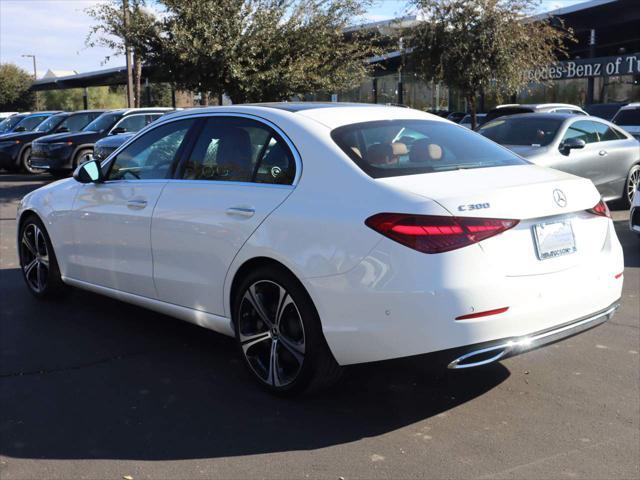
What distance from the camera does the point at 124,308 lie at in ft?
20.5

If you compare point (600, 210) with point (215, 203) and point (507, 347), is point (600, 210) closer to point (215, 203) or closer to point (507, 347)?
→ point (507, 347)

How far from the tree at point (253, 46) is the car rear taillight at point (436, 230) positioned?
11932 mm

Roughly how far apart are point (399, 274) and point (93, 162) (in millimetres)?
3081

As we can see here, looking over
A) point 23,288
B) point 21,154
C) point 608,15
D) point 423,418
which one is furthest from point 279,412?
point 608,15

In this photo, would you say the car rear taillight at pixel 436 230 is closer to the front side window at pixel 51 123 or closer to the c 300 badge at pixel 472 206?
the c 300 badge at pixel 472 206

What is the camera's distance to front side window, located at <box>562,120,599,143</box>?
34.3 ft

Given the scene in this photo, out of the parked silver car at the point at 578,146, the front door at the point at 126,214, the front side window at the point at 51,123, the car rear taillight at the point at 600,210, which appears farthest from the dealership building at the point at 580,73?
the car rear taillight at the point at 600,210

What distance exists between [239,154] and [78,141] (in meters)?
14.1

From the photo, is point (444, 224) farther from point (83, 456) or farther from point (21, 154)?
point (21, 154)

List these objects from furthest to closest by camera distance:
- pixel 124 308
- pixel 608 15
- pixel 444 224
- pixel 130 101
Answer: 1. pixel 608 15
2. pixel 130 101
3. pixel 124 308
4. pixel 444 224

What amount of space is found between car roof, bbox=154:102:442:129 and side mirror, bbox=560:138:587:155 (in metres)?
5.60

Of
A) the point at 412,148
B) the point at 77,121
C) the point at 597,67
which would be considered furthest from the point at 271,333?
the point at 597,67

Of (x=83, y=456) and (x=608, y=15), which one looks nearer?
(x=83, y=456)

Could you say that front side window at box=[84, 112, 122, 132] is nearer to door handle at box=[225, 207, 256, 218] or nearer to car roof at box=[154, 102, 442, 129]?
car roof at box=[154, 102, 442, 129]
